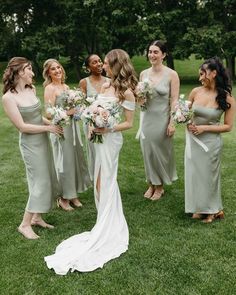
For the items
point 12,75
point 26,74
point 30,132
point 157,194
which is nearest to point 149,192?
point 157,194

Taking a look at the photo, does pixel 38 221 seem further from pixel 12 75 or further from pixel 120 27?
pixel 120 27

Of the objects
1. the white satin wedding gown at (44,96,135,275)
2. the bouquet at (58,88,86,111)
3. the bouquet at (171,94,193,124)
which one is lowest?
the white satin wedding gown at (44,96,135,275)

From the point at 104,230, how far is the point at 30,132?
166 centimetres

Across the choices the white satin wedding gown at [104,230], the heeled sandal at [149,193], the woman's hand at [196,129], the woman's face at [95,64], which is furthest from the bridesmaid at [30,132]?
the heeled sandal at [149,193]

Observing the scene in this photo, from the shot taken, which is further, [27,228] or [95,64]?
[95,64]

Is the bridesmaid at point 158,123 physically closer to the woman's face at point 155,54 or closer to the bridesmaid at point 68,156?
the woman's face at point 155,54

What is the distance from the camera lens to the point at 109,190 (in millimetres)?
6074

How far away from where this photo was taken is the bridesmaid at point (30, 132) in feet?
20.0

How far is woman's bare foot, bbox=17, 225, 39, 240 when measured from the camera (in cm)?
646

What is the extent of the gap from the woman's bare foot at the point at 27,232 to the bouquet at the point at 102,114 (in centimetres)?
188

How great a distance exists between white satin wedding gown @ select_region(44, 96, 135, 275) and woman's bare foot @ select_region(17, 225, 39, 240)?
0.60 meters

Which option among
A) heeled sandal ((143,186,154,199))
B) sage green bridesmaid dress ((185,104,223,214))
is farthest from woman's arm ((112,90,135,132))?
heeled sandal ((143,186,154,199))

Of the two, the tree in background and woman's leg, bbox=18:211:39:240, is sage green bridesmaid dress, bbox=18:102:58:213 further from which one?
the tree in background

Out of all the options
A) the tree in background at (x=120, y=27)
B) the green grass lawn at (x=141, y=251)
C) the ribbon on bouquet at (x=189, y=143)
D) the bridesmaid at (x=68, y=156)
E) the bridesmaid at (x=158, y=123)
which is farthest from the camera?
the tree in background at (x=120, y=27)
